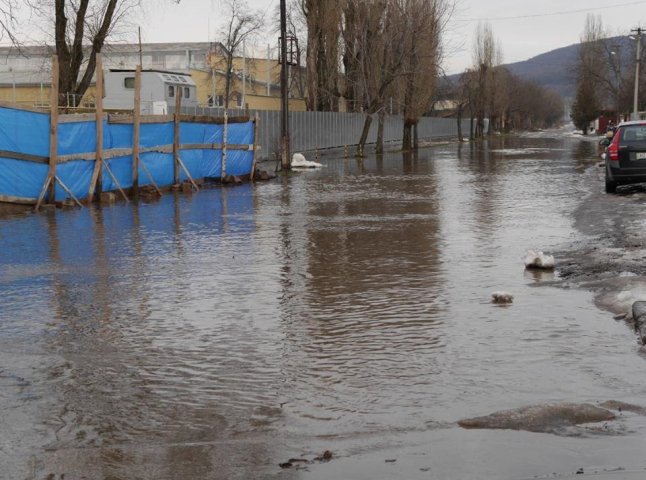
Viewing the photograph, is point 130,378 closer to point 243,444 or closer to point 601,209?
point 243,444

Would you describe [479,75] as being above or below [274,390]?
above

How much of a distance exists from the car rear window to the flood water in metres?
7.60

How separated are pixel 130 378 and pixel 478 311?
319 cm

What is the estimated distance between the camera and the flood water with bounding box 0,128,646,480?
14.9 feet

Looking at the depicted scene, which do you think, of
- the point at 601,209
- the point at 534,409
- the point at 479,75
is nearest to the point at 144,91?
the point at 601,209

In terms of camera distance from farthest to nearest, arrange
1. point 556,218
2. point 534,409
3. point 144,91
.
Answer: point 144,91, point 556,218, point 534,409

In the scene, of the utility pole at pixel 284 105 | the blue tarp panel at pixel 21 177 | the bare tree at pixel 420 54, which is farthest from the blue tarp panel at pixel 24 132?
the bare tree at pixel 420 54

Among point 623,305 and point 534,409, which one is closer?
point 534,409

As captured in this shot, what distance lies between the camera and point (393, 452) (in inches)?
179

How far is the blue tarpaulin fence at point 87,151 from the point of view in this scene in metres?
16.8

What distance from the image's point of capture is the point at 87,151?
732 inches

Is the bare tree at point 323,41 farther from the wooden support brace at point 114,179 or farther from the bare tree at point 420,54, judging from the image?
the wooden support brace at point 114,179

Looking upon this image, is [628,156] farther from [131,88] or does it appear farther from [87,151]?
[131,88]

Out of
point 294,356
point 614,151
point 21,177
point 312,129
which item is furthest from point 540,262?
point 312,129
